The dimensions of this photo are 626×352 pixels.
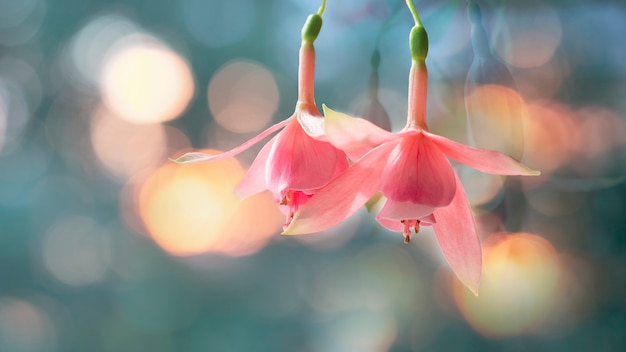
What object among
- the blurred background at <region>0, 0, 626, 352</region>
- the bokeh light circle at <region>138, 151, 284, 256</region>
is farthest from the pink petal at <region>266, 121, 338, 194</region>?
the bokeh light circle at <region>138, 151, 284, 256</region>

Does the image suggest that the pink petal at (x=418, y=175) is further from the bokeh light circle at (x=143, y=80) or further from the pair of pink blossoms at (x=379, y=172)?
the bokeh light circle at (x=143, y=80)

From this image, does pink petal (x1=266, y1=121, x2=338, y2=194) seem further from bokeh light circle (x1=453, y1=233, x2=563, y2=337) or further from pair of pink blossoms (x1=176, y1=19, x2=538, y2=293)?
bokeh light circle (x1=453, y1=233, x2=563, y2=337)

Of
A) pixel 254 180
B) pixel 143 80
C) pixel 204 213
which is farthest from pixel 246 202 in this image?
pixel 254 180

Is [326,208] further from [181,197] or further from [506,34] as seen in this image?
[181,197]

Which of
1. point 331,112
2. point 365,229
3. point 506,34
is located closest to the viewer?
point 331,112

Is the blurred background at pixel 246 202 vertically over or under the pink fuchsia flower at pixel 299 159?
under

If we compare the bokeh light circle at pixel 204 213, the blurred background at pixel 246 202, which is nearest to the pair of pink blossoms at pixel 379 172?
the blurred background at pixel 246 202

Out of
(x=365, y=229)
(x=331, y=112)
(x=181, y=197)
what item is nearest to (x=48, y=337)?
(x=181, y=197)
